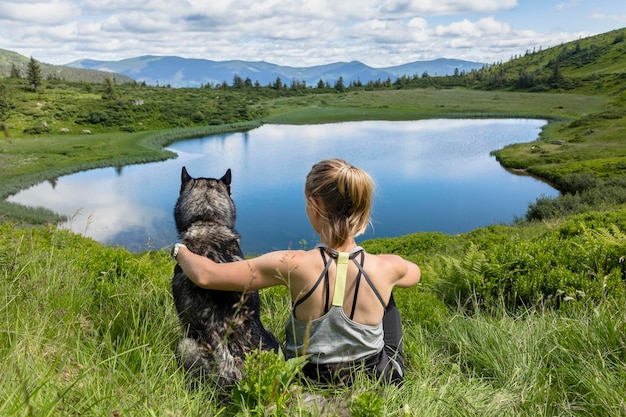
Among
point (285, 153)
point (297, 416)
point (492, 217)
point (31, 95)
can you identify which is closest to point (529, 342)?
point (297, 416)

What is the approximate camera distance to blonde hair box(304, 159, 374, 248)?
2584 mm

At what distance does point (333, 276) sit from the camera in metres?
2.63

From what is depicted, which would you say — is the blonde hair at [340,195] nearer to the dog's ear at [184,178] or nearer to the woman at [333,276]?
the woman at [333,276]

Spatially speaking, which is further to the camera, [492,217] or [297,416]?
[492,217]

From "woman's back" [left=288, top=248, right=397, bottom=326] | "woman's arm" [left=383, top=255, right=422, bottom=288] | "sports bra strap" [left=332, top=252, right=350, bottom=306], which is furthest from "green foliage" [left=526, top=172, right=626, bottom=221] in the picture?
"sports bra strap" [left=332, top=252, right=350, bottom=306]

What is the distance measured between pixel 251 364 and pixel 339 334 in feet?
2.52

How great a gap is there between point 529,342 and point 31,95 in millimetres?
107348

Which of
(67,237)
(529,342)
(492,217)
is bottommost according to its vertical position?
(492,217)

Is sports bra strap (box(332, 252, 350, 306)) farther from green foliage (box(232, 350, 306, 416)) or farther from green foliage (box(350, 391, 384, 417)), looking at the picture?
green foliage (box(350, 391, 384, 417))

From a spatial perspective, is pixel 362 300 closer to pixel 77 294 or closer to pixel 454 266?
pixel 77 294

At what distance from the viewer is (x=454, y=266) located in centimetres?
726

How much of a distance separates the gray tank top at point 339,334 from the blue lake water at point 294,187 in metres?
13.9

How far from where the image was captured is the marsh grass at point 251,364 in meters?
2.15

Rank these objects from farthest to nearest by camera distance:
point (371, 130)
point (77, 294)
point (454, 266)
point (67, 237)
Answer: point (371, 130)
point (67, 237)
point (454, 266)
point (77, 294)
